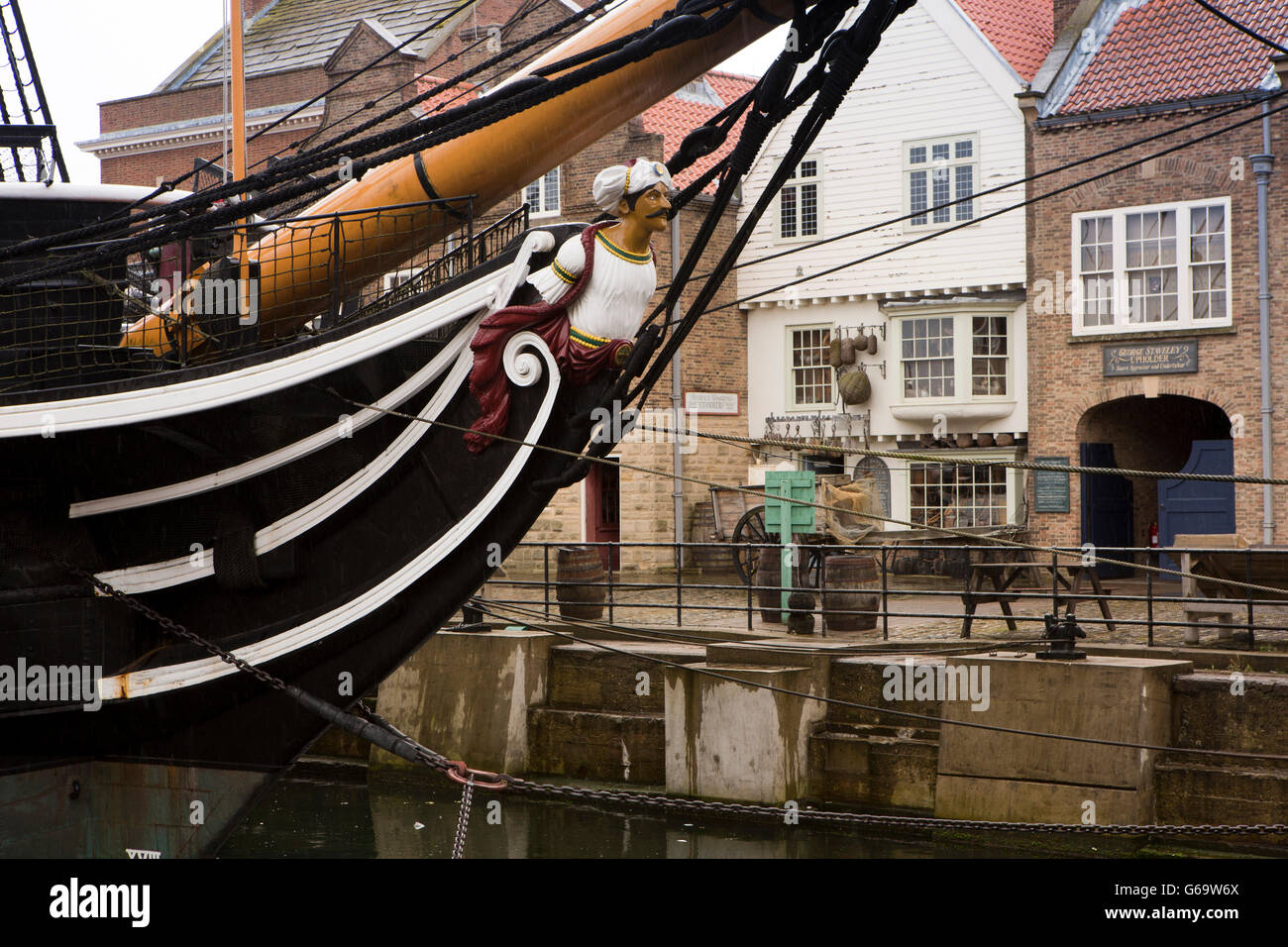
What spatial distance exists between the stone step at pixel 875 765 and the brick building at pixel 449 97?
488 inches

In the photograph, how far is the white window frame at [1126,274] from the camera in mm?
20250

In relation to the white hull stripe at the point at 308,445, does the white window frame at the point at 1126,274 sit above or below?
above

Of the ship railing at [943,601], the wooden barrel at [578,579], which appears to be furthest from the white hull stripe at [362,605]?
the wooden barrel at [578,579]

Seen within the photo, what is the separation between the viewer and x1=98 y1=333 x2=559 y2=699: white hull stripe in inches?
296

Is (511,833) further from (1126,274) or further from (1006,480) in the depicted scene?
(1126,274)

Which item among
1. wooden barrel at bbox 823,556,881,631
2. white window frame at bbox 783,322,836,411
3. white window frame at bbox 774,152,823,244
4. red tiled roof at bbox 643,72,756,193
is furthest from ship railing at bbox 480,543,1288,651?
red tiled roof at bbox 643,72,756,193

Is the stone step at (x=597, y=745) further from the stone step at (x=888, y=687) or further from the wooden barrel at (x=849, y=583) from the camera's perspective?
the wooden barrel at (x=849, y=583)

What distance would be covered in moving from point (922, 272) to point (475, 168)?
16322 mm

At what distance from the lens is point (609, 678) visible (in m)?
13.4

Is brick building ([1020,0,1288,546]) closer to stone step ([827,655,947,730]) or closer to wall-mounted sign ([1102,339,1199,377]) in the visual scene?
wall-mounted sign ([1102,339,1199,377])

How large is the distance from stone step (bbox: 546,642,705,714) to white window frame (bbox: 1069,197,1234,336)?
10853 mm

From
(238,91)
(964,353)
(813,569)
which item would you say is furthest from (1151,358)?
(238,91)

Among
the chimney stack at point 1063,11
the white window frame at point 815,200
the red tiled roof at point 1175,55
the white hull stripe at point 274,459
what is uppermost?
the chimney stack at point 1063,11
